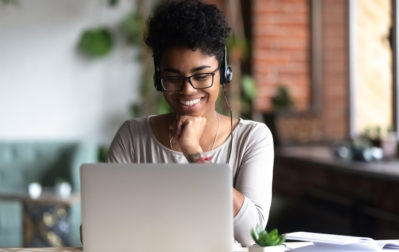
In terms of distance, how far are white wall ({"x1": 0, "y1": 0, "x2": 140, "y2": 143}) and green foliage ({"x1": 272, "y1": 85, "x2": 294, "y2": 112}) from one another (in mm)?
1346

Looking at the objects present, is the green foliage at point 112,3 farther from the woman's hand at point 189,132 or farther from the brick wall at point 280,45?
the woman's hand at point 189,132

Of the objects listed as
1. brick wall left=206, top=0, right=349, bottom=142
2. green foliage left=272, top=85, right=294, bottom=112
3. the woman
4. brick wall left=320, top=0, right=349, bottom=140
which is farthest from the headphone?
brick wall left=320, top=0, right=349, bottom=140

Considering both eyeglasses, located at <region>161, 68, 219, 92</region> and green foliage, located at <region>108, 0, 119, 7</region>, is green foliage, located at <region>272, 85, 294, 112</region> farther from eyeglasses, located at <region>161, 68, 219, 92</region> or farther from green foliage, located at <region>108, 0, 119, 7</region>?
eyeglasses, located at <region>161, 68, 219, 92</region>

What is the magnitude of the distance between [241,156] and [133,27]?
3.83 meters

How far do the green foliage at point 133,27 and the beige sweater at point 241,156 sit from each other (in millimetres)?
3623

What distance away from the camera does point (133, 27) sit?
18.4 ft

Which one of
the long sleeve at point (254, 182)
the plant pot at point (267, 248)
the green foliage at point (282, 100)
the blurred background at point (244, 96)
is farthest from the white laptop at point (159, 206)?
the green foliage at point (282, 100)

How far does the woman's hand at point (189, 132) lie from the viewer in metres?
1.82

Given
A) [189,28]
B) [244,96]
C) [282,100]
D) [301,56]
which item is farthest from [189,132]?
[301,56]

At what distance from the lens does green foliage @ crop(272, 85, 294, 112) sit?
16.4ft

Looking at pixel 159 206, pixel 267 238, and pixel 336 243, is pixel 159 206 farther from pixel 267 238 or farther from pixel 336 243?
pixel 336 243

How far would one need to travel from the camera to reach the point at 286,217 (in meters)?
4.14

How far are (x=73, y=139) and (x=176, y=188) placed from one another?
4349 millimetres

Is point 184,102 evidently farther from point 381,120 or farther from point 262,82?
point 262,82
